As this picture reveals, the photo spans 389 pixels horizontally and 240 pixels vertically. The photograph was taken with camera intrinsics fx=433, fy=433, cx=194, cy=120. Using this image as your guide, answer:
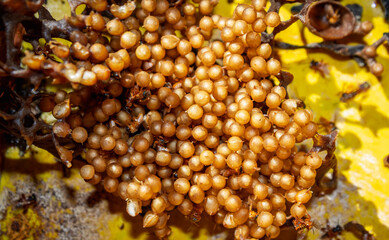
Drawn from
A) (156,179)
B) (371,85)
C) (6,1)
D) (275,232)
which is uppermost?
(6,1)

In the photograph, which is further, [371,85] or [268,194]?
[371,85]

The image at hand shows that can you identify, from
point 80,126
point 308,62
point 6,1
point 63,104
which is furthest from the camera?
point 308,62

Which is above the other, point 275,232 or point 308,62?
point 308,62

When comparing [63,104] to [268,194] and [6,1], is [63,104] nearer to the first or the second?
[6,1]

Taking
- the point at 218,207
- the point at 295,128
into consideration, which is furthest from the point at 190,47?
the point at 218,207

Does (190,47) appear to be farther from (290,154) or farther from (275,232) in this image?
(275,232)

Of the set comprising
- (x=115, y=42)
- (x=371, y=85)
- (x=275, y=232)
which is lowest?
(x=275, y=232)

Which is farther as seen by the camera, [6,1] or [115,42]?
[115,42]

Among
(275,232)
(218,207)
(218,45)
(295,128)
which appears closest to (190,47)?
(218,45)

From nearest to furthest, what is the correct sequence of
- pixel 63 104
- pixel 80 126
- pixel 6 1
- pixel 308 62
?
pixel 6 1, pixel 63 104, pixel 80 126, pixel 308 62
